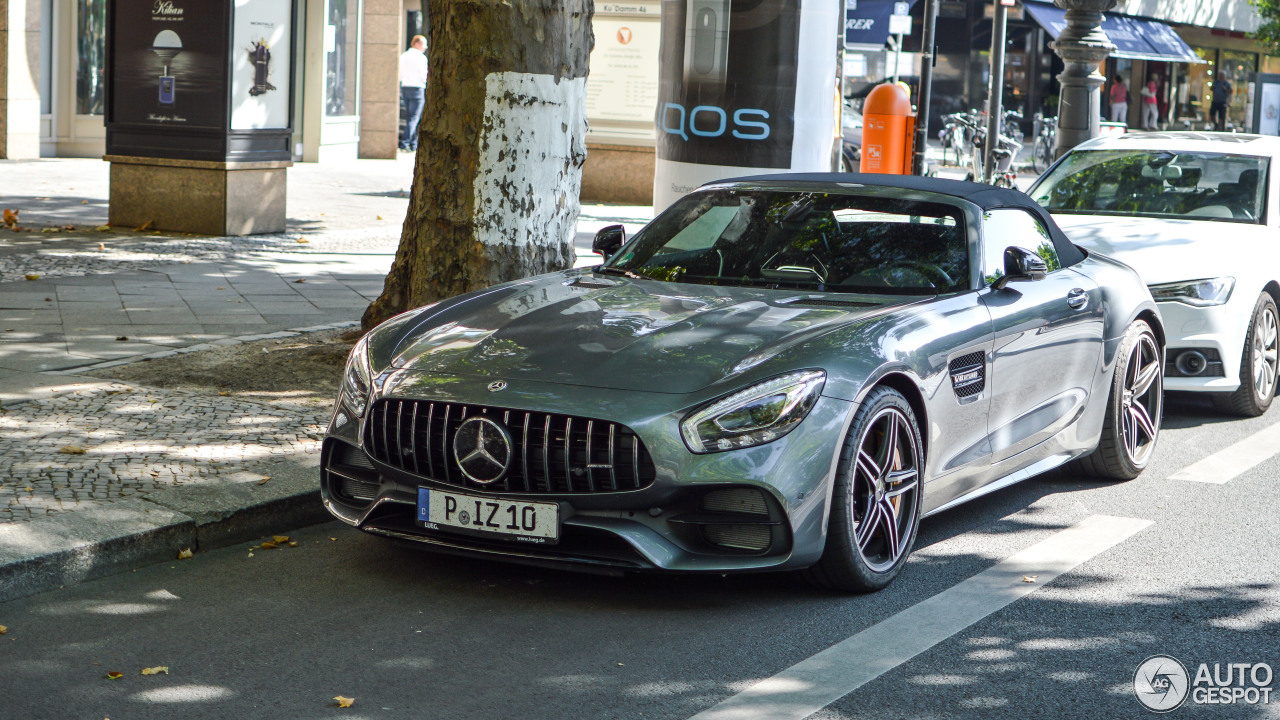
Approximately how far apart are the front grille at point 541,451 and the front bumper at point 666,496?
26 mm

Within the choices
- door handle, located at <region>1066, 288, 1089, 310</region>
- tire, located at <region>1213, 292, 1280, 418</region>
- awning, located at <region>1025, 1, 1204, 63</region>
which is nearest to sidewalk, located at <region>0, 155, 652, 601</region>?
door handle, located at <region>1066, 288, 1089, 310</region>

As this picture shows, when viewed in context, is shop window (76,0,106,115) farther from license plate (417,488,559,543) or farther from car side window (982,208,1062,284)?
license plate (417,488,559,543)

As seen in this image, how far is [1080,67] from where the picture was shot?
1522 cm

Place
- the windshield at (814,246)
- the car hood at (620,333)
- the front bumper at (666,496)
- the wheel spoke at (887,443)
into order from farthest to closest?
the windshield at (814,246) < the wheel spoke at (887,443) < the car hood at (620,333) < the front bumper at (666,496)

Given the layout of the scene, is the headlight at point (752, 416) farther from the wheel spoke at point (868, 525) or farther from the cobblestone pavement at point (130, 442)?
the cobblestone pavement at point (130, 442)

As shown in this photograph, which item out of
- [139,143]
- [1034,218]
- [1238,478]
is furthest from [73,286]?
[1238,478]

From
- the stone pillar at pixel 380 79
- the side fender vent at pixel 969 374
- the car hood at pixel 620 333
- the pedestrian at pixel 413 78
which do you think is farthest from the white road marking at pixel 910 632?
the stone pillar at pixel 380 79

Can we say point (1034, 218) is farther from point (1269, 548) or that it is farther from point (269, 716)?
point (269, 716)

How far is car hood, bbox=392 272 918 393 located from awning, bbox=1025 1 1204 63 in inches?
1333

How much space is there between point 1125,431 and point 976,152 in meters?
17.9

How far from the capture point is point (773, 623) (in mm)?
4586

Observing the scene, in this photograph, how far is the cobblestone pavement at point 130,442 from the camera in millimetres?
5414

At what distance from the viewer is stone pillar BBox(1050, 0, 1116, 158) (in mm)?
14883

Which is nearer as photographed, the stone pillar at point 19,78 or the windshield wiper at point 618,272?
the windshield wiper at point 618,272
